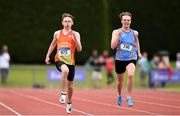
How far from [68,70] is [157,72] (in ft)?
53.4

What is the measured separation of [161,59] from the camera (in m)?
30.0

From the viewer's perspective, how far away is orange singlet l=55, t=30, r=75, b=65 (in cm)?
1341

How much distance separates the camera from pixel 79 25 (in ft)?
112

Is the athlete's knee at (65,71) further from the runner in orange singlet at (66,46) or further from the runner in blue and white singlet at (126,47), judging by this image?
the runner in blue and white singlet at (126,47)

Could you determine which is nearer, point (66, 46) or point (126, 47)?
point (66, 46)

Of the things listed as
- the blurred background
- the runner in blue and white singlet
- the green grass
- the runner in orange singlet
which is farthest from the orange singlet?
the blurred background

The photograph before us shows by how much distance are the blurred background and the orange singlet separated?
59.6ft

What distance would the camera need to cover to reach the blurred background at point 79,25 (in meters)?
33.0

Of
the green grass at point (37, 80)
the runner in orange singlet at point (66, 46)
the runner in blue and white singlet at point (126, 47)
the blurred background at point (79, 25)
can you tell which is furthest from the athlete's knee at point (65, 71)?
the blurred background at point (79, 25)

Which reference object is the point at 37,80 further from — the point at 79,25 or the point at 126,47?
the point at 126,47

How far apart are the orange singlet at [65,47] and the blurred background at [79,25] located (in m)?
18.2

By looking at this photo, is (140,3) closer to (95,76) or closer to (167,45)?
(167,45)

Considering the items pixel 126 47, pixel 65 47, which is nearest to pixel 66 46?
pixel 65 47

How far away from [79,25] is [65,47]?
67.7 feet
